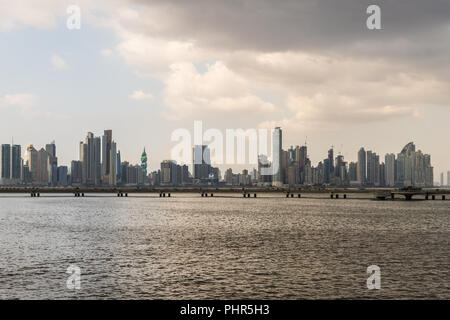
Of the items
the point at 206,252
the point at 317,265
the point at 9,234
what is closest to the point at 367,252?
the point at 317,265

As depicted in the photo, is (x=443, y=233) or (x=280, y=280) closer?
(x=280, y=280)

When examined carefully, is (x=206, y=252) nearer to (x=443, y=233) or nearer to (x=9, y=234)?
(x=9, y=234)

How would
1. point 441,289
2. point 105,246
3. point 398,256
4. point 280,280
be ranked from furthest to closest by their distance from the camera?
1. point 105,246
2. point 398,256
3. point 280,280
4. point 441,289

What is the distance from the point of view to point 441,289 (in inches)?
1342

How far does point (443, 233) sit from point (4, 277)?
67475mm

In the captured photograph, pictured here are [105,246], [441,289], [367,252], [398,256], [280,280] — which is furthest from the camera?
[105,246]

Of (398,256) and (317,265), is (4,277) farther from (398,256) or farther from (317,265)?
(398,256)

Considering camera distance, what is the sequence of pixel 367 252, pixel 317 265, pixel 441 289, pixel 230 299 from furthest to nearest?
1. pixel 367 252
2. pixel 317 265
3. pixel 441 289
4. pixel 230 299

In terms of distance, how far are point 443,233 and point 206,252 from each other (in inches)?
1769

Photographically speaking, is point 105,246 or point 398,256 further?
point 105,246

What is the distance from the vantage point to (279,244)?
61656mm
